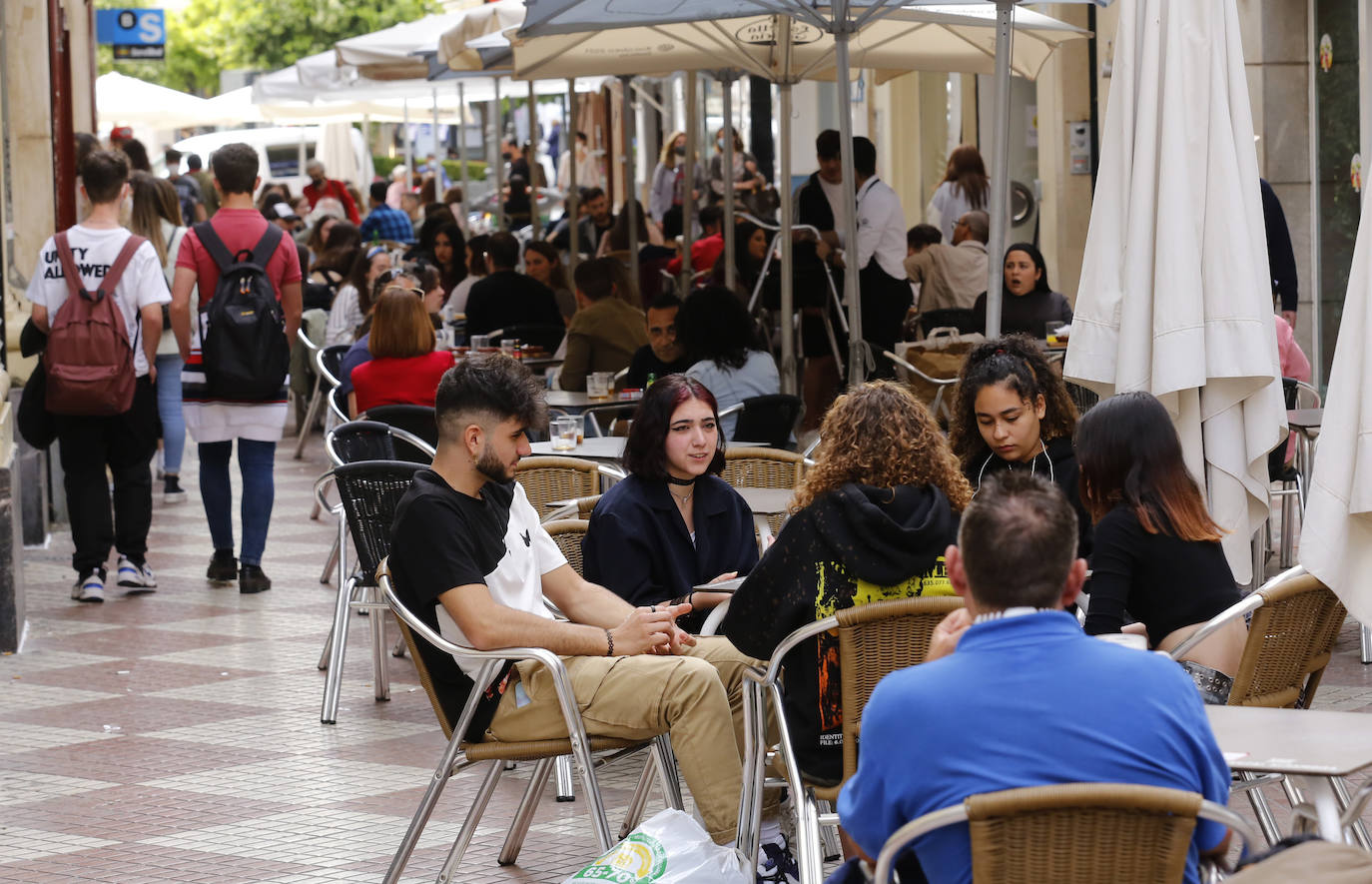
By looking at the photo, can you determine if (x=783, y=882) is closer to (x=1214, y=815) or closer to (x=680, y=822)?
(x=680, y=822)

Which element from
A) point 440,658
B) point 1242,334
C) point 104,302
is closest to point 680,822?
point 440,658

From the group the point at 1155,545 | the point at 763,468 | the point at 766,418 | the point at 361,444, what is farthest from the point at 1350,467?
the point at 361,444

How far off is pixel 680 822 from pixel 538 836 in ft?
4.91

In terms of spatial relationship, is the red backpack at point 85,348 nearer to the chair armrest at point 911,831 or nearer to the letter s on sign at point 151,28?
the chair armrest at point 911,831

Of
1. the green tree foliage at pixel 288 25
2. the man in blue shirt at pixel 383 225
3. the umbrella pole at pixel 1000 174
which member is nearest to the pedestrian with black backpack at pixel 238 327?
the umbrella pole at pixel 1000 174

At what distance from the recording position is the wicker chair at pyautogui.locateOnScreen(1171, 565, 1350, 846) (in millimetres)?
4051

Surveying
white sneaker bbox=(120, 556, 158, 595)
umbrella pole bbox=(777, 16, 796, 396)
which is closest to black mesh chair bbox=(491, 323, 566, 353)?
umbrella pole bbox=(777, 16, 796, 396)

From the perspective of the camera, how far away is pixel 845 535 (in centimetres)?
419

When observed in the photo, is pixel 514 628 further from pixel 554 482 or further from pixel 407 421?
pixel 407 421

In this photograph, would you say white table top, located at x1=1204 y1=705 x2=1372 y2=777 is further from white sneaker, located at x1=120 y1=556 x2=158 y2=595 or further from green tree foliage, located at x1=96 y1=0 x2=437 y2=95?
green tree foliage, located at x1=96 y1=0 x2=437 y2=95

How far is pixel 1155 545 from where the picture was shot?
4.41 metres

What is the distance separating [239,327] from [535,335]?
137 inches

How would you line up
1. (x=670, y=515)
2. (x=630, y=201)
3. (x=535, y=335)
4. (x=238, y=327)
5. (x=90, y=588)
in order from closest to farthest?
(x=670, y=515), (x=238, y=327), (x=90, y=588), (x=535, y=335), (x=630, y=201)

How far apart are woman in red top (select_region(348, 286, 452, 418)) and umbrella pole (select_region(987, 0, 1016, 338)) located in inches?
105
